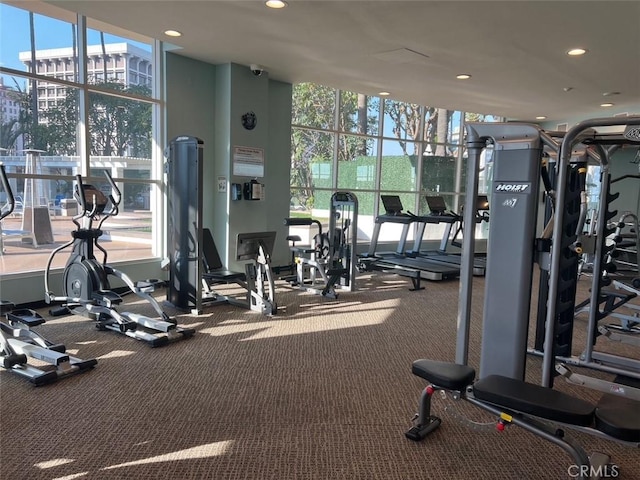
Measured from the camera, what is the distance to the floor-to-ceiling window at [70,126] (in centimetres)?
488

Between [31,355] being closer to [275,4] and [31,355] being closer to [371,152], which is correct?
[275,4]

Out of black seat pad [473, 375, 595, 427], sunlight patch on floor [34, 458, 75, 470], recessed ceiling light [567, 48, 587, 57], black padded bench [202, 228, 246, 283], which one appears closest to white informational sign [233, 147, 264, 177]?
black padded bench [202, 228, 246, 283]

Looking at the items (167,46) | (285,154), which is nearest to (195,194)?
(167,46)

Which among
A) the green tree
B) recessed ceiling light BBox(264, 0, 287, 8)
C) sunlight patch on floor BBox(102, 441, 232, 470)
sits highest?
recessed ceiling light BBox(264, 0, 287, 8)

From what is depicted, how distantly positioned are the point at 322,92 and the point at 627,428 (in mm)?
7121

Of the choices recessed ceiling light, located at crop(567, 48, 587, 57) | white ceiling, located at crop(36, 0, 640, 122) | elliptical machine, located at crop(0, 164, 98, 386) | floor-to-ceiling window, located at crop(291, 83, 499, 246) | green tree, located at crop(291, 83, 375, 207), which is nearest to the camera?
elliptical machine, located at crop(0, 164, 98, 386)

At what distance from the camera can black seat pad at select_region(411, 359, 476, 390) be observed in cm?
241

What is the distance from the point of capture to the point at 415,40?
16.1 ft

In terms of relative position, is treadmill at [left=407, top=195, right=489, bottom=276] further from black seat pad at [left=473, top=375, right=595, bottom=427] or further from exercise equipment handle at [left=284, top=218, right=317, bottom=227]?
black seat pad at [left=473, top=375, right=595, bottom=427]

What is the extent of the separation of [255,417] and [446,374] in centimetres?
116

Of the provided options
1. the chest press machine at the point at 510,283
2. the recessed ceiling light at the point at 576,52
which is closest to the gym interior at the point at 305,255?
the chest press machine at the point at 510,283

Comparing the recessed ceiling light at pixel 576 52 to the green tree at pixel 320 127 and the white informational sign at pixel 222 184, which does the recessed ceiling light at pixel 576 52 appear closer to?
the green tree at pixel 320 127

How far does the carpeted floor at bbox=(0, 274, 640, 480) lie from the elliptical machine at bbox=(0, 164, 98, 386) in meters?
0.08

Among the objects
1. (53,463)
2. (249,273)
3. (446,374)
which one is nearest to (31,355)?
(53,463)
